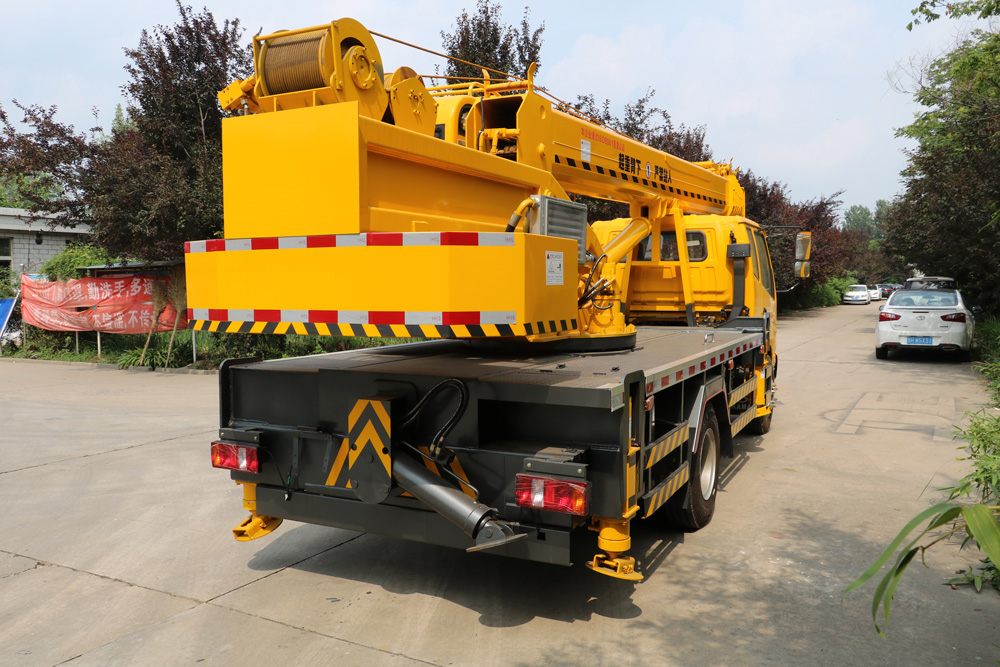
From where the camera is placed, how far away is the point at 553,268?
4.01m

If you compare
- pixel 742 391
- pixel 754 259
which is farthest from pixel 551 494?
pixel 754 259

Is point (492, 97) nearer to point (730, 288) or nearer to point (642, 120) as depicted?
point (730, 288)

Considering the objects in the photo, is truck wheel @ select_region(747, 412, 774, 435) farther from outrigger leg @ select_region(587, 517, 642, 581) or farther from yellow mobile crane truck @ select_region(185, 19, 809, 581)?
outrigger leg @ select_region(587, 517, 642, 581)

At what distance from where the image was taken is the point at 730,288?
8.32m

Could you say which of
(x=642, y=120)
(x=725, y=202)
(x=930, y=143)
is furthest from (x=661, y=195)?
(x=930, y=143)

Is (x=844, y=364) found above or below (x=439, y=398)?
below

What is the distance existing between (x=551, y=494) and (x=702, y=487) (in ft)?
7.53

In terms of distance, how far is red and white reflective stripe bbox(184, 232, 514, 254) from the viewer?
11.9ft

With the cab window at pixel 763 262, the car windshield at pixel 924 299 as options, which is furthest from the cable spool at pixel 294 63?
the car windshield at pixel 924 299

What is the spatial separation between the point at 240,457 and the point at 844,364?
14182 millimetres

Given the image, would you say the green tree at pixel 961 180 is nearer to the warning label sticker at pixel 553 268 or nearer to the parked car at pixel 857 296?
the warning label sticker at pixel 553 268

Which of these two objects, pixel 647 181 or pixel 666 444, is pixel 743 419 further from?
pixel 666 444

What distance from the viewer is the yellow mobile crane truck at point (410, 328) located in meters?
3.70

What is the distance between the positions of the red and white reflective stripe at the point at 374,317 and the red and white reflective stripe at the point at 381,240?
1.12 ft
